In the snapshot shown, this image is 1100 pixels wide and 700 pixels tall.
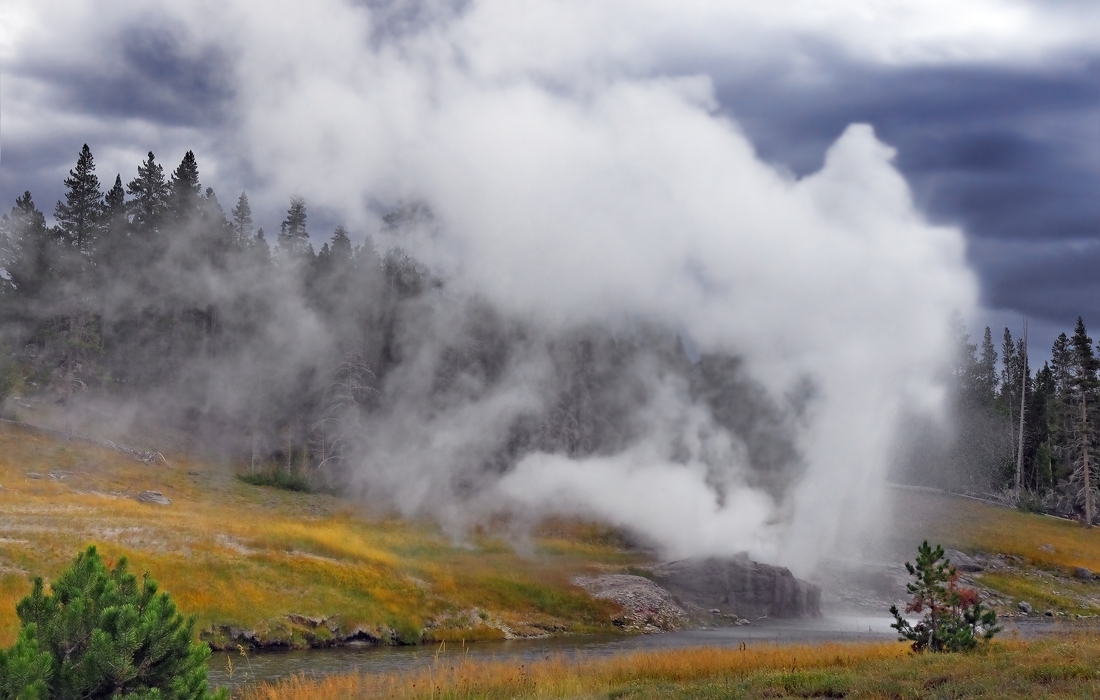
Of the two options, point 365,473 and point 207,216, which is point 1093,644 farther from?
point 207,216

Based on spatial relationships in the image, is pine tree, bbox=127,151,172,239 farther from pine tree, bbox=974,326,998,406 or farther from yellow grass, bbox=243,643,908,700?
pine tree, bbox=974,326,998,406

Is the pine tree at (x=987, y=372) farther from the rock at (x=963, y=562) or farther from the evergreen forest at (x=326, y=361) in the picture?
the rock at (x=963, y=562)

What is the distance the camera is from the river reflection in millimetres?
34406

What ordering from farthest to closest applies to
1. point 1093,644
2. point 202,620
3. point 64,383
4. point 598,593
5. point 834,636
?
point 64,383, point 598,593, point 834,636, point 202,620, point 1093,644

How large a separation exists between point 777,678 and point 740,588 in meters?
42.7

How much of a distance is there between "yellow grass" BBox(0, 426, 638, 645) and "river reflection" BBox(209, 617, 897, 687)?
3.51 metres

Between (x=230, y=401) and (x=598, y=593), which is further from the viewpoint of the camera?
(x=230, y=401)

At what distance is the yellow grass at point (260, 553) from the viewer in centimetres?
4350

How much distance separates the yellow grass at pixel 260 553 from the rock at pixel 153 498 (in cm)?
88

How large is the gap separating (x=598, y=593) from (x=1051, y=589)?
149 ft

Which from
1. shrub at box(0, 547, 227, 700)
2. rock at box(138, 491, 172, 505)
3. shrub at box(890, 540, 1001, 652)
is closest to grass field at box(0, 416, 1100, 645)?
rock at box(138, 491, 172, 505)

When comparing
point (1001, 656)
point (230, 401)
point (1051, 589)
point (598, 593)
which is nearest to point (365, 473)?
point (230, 401)

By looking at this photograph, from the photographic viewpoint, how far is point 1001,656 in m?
24.5

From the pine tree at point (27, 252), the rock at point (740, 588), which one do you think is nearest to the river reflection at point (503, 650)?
the rock at point (740, 588)
